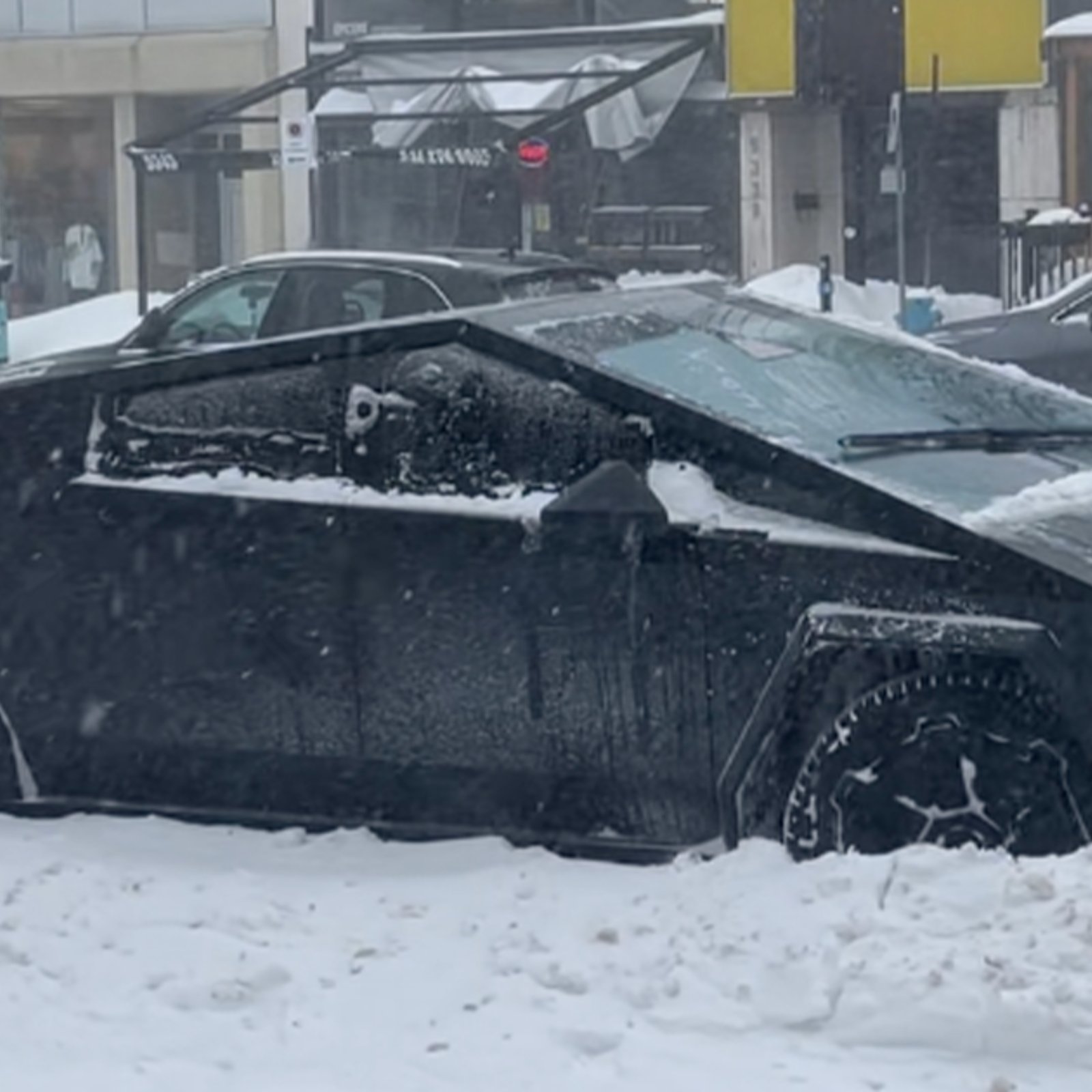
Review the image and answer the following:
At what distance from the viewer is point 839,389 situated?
6.48 meters

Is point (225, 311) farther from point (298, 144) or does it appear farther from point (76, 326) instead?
point (76, 326)

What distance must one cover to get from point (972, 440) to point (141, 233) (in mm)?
23983

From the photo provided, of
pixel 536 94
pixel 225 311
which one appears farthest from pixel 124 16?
pixel 225 311

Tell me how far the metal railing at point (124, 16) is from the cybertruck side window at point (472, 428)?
26692 mm

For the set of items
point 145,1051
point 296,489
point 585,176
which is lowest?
point 145,1051

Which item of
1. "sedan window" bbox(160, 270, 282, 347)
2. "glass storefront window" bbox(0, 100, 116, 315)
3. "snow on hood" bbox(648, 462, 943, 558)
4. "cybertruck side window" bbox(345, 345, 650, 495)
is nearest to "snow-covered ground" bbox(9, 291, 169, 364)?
"glass storefront window" bbox(0, 100, 116, 315)

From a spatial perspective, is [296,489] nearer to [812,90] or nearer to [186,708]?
[186,708]

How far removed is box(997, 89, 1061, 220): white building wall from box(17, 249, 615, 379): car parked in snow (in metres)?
12.7

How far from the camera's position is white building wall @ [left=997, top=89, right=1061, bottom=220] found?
27.1 m

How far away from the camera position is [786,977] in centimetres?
500

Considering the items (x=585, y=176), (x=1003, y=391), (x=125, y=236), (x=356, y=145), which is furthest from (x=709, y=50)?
(x=1003, y=391)

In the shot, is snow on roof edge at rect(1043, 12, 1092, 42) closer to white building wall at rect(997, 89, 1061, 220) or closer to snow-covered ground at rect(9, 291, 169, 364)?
white building wall at rect(997, 89, 1061, 220)

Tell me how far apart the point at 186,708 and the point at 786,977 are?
1.89 meters

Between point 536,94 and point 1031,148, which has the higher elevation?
point 536,94
